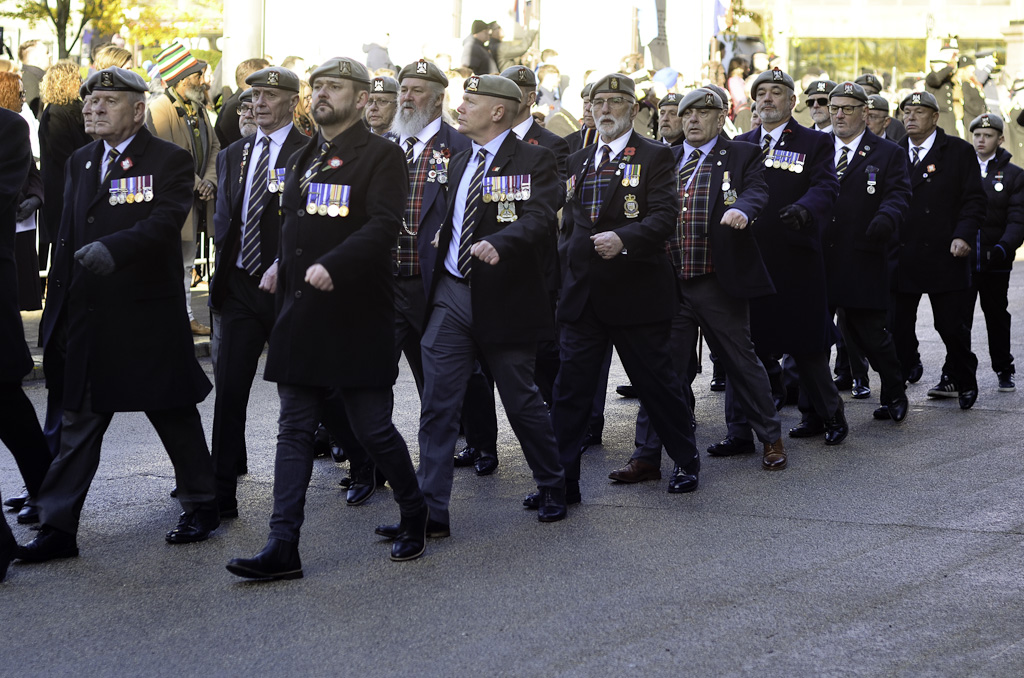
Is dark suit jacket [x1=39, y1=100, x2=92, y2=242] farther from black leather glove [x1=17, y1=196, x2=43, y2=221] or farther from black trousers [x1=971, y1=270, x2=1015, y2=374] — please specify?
black trousers [x1=971, y1=270, x2=1015, y2=374]

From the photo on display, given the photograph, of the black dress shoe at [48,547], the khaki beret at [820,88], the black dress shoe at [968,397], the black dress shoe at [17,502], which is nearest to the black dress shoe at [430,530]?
the black dress shoe at [48,547]

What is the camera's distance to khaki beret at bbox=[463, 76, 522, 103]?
6406 mm

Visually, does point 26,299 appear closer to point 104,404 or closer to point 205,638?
point 104,404

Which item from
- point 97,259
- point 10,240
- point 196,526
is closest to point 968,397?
point 196,526

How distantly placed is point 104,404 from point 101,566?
2.11ft

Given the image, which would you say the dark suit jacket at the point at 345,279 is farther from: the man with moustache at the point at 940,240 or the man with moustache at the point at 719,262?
the man with moustache at the point at 940,240

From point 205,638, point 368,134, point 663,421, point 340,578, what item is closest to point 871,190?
point 663,421

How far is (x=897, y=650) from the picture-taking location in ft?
15.7

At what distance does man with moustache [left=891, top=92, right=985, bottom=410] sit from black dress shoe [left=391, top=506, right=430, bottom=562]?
4.78 m

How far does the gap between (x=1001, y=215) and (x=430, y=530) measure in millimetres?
5803

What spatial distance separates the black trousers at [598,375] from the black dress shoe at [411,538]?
107cm

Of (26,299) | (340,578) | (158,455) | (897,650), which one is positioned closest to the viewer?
(897,650)

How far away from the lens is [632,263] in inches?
273

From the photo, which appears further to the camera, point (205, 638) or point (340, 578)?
point (340, 578)
